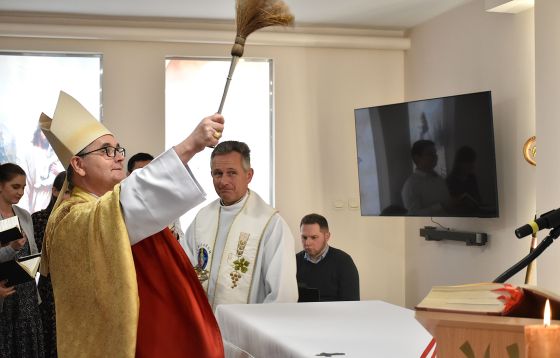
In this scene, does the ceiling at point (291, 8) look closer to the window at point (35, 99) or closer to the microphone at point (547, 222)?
the window at point (35, 99)

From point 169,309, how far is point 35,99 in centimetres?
513

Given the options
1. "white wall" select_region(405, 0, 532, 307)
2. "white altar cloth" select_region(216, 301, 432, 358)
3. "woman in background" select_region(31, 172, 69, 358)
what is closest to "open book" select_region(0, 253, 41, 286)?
"woman in background" select_region(31, 172, 69, 358)

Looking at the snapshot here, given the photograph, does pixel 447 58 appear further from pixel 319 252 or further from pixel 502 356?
pixel 502 356

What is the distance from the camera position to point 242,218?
334 cm

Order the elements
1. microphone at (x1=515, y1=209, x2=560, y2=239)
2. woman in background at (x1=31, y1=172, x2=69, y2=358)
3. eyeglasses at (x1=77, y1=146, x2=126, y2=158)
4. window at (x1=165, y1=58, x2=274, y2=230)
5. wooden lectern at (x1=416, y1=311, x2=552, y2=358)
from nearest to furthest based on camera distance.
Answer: wooden lectern at (x1=416, y1=311, x2=552, y2=358)
microphone at (x1=515, y1=209, x2=560, y2=239)
eyeglasses at (x1=77, y1=146, x2=126, y2=158)
woman in background at (x1=31, y1=172, x2=69, y2=358)
window at (x1=165, y1=58, x2=274, y2=230)

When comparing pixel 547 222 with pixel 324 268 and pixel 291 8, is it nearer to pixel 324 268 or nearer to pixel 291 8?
pixel 324 268

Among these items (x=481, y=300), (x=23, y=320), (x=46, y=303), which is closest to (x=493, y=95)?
(x=46, y=303)

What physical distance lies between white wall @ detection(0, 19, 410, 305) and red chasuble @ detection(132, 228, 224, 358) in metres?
4.78

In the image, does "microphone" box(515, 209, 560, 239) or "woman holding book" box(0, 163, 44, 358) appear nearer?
"microphone" box(515, 209, 560, 239)

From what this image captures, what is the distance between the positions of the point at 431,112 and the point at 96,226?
14.3ft

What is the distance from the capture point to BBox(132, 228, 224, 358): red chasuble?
2105 mm

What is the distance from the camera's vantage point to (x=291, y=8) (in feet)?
20.9

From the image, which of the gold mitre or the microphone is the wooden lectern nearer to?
the microphone

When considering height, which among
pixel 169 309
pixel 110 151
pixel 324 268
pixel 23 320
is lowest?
pixel 23 320
